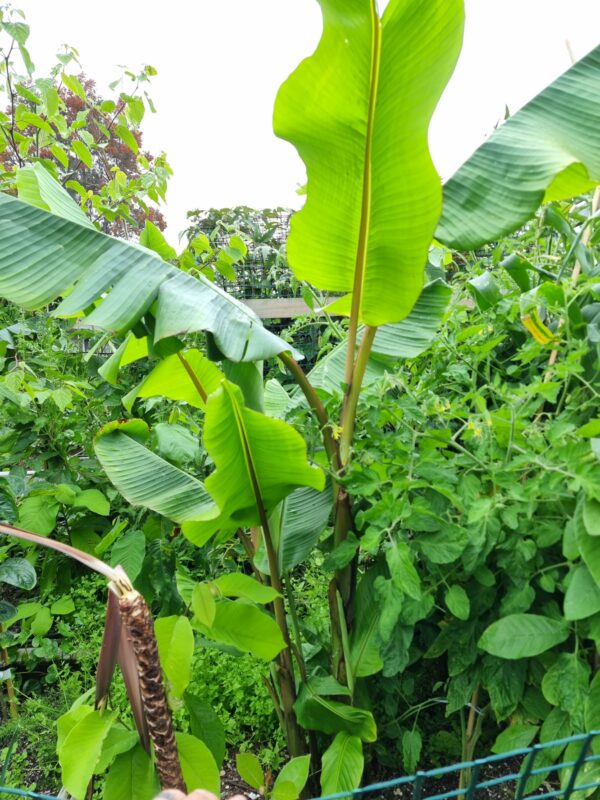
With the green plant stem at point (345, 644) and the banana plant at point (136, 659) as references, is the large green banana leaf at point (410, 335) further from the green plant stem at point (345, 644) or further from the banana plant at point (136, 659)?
the banana plant at point (136, 659)

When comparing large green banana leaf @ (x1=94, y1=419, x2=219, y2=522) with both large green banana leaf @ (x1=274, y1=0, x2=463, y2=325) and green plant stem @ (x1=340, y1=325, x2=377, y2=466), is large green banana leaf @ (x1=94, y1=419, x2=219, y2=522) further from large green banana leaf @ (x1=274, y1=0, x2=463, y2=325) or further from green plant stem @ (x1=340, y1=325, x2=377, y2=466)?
large green banana leaf @ (x1=274, y1=0, x2=463, y2=325)

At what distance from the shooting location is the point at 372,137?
1.01 meters

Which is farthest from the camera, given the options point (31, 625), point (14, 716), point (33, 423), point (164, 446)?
point (33, 423)

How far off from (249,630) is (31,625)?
1353mm

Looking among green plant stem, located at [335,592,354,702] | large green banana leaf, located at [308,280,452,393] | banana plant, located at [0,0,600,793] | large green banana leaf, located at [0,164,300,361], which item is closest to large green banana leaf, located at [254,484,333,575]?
banana plant, located at [0,0,600,793]

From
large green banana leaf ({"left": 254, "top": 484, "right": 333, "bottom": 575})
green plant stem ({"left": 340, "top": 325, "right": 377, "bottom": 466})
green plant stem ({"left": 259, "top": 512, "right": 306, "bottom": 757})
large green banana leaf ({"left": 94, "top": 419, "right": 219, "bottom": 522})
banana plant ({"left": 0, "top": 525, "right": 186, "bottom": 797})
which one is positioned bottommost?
green plant stem ({"left": 259, "top": 512, "right": 306, "bottom": 757})

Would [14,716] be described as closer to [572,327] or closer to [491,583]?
[491,583]

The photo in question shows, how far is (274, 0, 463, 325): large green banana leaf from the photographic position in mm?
932

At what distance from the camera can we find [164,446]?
1.45m

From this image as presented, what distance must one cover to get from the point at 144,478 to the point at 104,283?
0.49 metres

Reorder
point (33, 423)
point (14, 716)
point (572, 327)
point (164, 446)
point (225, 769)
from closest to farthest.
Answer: point (572, 327), point (164, 446), point (225, 769), point (14, 716), point (33, 423)

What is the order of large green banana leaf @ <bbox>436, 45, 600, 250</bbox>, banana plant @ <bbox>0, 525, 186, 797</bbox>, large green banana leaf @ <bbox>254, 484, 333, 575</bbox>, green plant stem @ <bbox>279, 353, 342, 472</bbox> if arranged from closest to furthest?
banana plant @ <bbox>0, 525, 186, 797</bbox> → large green banana leaf @ <bbox>436, 45, 600, 250</bbox> → green plant stem @ <bbox>279, 353, 342, 472</bbox> → large green banana leaf @ <bbox>254, 484, 333, 575</bbox>

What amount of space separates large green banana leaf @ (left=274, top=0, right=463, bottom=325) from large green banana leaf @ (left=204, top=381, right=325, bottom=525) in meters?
0.38

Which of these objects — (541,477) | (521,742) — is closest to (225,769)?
(521,742)
